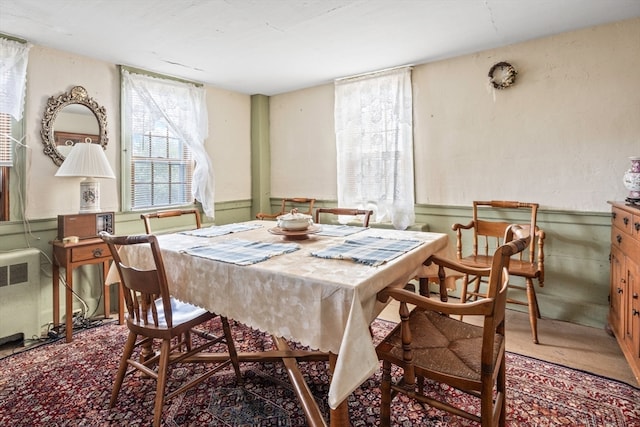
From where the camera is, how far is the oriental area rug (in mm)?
1688

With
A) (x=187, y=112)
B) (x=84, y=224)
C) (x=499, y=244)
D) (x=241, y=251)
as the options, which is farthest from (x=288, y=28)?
(x=499, y=244)

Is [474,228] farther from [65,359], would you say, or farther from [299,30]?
[65,359]

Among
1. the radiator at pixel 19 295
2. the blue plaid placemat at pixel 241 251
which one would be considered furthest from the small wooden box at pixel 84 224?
the blue plaid placemat at pixel 241 251

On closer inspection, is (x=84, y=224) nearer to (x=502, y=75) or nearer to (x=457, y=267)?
(x=457, y=267)

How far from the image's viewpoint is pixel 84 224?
2836 millimetres

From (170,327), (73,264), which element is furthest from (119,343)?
(170,327)

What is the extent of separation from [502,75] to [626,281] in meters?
1.87

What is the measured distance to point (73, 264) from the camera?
2.65 m

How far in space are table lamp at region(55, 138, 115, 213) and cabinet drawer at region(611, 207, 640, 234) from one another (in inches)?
143

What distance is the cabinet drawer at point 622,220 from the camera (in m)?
2.09

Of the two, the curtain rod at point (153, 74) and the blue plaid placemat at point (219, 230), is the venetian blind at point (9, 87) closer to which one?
the curtain rod at point (153, 74)

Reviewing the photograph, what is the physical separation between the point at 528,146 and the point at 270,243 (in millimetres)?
2404

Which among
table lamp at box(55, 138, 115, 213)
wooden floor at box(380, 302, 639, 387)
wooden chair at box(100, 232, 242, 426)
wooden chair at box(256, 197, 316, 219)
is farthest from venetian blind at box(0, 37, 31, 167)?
wooden floor at box(380, 302, 639, 387)

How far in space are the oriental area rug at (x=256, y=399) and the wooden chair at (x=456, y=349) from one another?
1.20 ft
